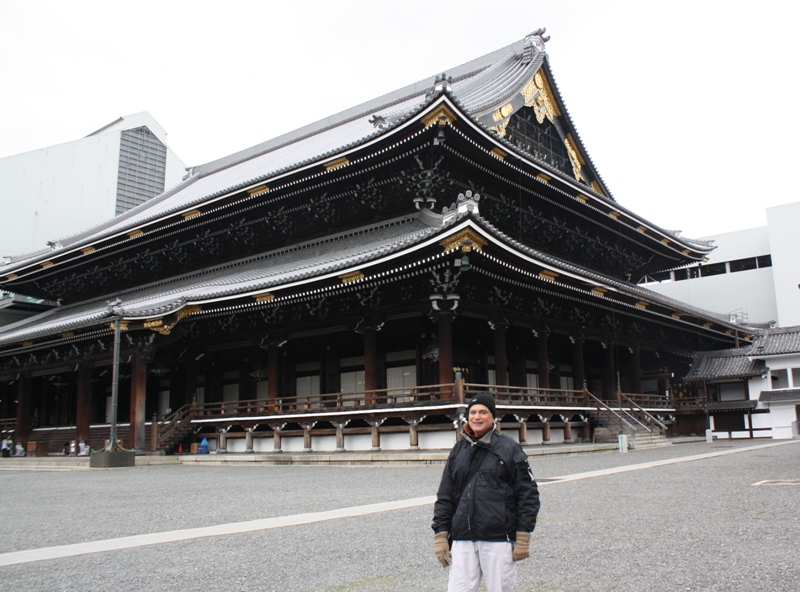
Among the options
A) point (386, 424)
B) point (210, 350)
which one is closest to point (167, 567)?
point (386, 424)

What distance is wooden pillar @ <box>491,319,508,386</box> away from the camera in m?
22.8

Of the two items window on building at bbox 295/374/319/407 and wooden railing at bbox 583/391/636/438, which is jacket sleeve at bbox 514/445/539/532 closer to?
window on building at bbox 295/374/319/407

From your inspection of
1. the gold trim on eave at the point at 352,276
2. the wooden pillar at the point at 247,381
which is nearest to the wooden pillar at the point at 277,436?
the wooden pillar at the point at 247,381

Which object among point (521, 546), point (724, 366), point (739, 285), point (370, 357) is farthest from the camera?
point (739, 285)

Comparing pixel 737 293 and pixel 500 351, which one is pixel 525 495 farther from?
pixel 737 293

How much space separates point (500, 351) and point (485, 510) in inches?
747

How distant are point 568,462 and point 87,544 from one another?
1333cm

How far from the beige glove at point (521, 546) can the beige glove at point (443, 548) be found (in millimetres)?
480

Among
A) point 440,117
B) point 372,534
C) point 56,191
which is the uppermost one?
point 56,191

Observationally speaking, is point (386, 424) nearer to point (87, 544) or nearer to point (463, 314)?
point (463, 314)

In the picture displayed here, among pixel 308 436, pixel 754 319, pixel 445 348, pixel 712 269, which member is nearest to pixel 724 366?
pixel 754 319

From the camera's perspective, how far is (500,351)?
23359 millimetres

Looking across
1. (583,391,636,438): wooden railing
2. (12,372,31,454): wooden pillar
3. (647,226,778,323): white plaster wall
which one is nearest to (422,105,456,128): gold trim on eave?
(583,391,636,438): wooden railing

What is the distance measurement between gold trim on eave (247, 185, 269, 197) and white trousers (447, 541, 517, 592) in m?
22.4
